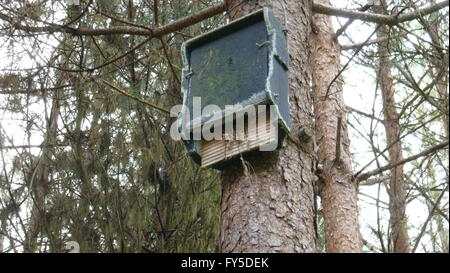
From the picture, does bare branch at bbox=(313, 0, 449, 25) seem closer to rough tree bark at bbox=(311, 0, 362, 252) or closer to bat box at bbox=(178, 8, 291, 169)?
bat box at bbox=(178, 8, 291, 169)

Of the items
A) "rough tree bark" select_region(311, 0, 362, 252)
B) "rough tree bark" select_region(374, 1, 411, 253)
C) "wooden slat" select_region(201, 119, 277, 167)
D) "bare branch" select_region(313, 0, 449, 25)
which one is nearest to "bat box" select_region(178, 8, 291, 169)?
"wooden slat" select_region(201, 119, 277, 167)

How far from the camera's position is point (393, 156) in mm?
4637

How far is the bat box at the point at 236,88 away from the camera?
179 cm

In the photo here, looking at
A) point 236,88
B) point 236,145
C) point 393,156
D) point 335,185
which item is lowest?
point 236,145

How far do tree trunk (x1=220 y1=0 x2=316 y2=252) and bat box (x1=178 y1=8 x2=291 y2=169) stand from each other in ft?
0.21

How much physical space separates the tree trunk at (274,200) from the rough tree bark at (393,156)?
1049 mm

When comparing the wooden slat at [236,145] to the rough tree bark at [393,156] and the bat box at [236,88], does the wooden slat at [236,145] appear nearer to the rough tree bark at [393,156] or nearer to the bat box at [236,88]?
the bat box at [236,88]

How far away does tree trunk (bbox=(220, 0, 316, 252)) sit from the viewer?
1.71 metres

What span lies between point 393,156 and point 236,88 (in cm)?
301

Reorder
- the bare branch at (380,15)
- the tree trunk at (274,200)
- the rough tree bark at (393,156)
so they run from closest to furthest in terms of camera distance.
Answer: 1. the tree trunk at (274,200)
2. the bare branch at (380,15)
3. the rough tree bark at (393,156)

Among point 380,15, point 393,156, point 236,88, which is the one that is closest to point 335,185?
point 380,15

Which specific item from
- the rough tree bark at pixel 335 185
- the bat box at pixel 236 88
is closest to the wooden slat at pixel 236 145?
the bat box at pixel 236 88

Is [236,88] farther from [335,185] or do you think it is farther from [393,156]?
[393,156]
